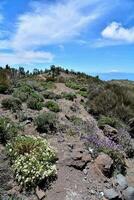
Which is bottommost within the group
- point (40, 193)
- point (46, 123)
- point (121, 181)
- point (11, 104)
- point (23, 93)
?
point (121, 181)

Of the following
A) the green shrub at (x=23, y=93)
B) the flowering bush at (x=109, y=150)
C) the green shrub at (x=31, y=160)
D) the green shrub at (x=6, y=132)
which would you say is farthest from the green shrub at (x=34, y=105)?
the green shrub at (x=31, y=160)

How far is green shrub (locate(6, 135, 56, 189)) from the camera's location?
990 cm

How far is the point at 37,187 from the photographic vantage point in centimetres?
985

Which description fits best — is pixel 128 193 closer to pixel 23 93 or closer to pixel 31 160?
pixel 31 160

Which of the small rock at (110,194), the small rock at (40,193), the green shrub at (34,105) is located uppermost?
the green shrub at (34,105)

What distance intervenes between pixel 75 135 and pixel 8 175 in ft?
13.6

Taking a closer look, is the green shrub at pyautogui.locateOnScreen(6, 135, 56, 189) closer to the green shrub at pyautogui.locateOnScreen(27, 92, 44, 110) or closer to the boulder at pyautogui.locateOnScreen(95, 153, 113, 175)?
the boulder at pyautogui.locateOnScreen(95, 153, 113, 175)

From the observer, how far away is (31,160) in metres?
10.1

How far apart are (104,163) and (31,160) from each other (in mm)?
2344

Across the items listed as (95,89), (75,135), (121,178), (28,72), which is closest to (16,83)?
(95,89)

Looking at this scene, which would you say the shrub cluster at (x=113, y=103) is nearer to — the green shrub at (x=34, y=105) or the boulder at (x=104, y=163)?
the green shrub at (x=34, y=105)

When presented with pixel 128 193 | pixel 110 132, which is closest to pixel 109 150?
pixel 128 193

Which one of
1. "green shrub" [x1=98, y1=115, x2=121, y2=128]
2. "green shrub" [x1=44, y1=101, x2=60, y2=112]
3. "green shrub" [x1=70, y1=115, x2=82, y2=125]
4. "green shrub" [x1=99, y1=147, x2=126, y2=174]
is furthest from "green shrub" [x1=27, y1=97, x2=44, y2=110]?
"green shrub" [x1=99, y1=147, x2=126, y2=174]

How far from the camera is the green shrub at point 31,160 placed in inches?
390
